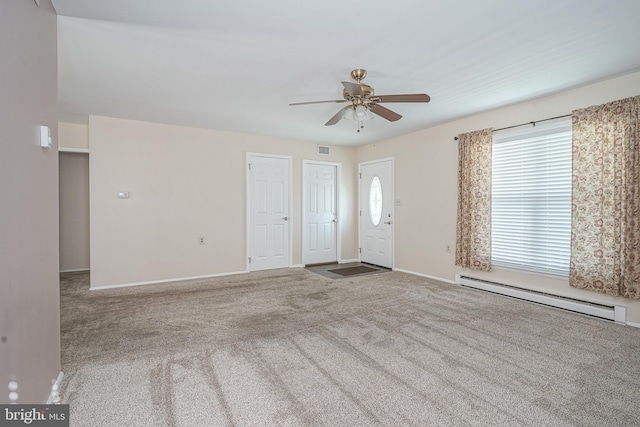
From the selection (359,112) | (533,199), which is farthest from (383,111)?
(533,199)

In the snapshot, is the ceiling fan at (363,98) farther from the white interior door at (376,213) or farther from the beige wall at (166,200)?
the white interior door at (376,213)

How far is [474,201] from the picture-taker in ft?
14.7

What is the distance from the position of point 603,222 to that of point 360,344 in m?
2.84

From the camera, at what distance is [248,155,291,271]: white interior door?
18.7 ft

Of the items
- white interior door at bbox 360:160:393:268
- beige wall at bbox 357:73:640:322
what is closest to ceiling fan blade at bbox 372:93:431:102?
beige wall at bbox 357:73:640:322

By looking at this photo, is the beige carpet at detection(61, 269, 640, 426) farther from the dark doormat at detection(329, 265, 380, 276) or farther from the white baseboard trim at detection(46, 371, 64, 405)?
the dark doormat at detection(329, 265, 380, 276)

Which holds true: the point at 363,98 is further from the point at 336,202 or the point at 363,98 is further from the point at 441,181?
the point at 336,202

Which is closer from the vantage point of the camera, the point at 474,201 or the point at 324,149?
the point at 474,201

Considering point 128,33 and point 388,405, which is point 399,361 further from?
point 128,33

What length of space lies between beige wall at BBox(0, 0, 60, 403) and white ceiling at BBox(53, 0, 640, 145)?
2.28 feet

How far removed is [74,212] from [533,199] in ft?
25.1

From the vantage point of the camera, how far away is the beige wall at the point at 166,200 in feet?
15.0

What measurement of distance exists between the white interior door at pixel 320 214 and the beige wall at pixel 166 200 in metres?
0.85

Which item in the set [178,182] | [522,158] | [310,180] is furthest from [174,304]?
[522,158]
